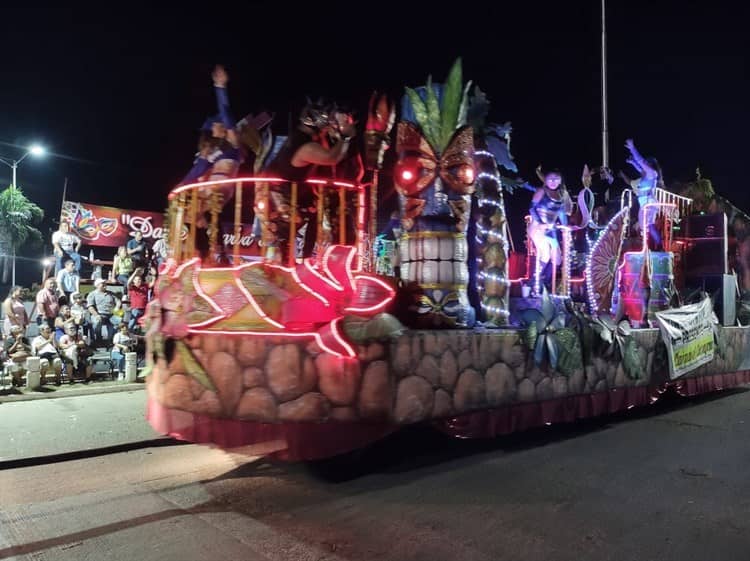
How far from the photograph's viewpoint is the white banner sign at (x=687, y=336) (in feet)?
34.3

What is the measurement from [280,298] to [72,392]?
7419 millimetres

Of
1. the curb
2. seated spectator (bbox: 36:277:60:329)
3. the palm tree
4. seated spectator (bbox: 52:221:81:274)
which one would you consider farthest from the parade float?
the palm tree

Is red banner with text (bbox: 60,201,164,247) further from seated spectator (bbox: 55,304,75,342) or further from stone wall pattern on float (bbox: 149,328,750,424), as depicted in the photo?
stone wall pattern on float (bbox: 149,328,750,424)

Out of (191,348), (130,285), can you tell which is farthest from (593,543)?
(130,285)

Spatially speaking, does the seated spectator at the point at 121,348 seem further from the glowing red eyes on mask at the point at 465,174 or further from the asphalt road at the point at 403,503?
the glowing red eyes on mask at the point at 465,174

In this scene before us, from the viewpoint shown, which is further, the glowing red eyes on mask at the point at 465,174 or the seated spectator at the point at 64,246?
the seated spectator at the point at 64,246

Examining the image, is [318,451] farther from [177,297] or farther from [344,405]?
[177,297]

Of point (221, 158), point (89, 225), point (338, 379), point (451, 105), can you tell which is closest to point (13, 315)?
point (89, 225)

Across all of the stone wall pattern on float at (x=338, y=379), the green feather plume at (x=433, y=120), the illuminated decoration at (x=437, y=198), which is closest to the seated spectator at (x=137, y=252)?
the stone wall pattern on float at (x=338, y=379)

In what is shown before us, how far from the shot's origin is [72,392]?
11273mm

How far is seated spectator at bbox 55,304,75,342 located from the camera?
41.8 feet

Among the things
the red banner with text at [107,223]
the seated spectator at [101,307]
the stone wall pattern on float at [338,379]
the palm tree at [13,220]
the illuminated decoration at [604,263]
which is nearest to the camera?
the stone wall pattern on float at [338,379]

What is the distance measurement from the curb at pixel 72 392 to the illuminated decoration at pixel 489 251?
7.71 m

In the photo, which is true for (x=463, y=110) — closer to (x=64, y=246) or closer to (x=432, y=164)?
(x=432, y=164)
